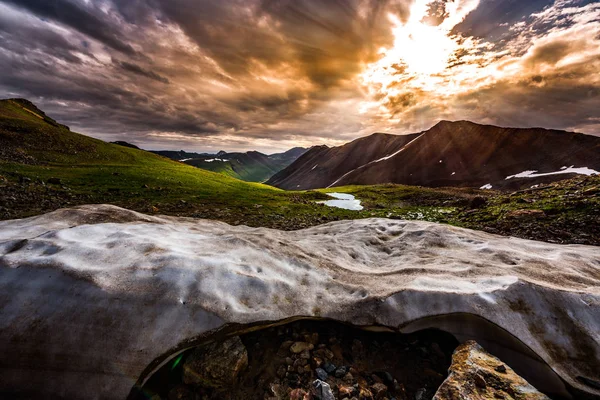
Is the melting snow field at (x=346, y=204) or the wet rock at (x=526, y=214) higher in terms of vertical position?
the wet rock at (x=526, y=214)

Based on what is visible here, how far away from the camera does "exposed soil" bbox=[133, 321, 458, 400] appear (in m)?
4.29

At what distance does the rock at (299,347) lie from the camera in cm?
500

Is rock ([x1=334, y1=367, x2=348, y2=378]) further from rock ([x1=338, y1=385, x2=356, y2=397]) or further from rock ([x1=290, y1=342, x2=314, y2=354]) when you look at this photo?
rock ([x1=290, y1=342, x2=314, y2=354])

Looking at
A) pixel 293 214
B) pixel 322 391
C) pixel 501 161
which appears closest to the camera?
pixel 322 391

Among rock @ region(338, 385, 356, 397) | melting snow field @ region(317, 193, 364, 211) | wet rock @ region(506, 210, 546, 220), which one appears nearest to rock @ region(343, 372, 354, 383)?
rock @ region(338, 385, 356, 397)

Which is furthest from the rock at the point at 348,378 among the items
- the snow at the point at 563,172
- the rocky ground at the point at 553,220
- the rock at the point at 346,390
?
the snow at the point at 563,172

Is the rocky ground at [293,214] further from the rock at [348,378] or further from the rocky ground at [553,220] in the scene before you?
the rock at [348,378]

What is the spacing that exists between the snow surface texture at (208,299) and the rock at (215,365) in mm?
354

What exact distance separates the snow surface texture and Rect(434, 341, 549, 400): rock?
0.69 m

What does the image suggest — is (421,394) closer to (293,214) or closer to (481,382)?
(481,382)

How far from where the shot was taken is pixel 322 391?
421 cm

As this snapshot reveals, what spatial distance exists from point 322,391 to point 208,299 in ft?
8.72

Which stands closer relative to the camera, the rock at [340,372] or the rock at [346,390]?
the rock at [346,390]

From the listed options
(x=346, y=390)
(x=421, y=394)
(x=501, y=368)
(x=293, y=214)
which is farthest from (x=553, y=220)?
(x=346, y=390)
